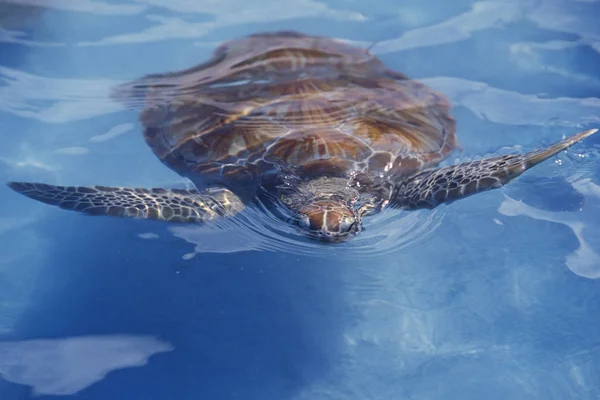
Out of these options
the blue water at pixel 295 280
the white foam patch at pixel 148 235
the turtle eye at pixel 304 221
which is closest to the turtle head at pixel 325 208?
the turtle eye at pixel 304 221

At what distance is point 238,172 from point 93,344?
171 cm

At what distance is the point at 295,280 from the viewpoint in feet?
12.4

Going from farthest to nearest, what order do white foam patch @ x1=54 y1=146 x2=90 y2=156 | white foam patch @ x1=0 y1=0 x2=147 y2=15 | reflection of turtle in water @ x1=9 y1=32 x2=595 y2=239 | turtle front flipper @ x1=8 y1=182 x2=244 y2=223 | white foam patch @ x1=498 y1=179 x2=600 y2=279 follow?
white foam patch @ x1=0 y1=0 x2=147 y2=15, white foam patch @ x1=54 y1=146 x2=90 y2=156, reflection of turtle in water @ x1=9 y1=32 x2=595 y2=239, turtle front flipper @ x1=8 y1=182 x2=244 y2=223, white foam patch @ x1=498 y1=179 x2=600 y2=279

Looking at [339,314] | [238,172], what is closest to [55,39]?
[238,172]

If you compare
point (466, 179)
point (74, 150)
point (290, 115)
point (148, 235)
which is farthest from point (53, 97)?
point (466, 179)

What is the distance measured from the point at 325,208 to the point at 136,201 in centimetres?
133

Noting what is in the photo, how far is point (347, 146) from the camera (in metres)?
4.53

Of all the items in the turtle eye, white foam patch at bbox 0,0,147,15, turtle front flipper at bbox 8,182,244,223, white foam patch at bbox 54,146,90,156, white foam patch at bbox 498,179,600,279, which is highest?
white foam patch at bbox 0,0,147,15

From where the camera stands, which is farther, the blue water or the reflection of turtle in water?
the reflection of turtle in water

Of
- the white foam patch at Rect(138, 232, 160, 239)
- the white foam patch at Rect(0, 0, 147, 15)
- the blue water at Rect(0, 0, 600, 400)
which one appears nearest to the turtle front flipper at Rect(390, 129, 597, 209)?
the blue water at Rect(0, 0, 600, 400)

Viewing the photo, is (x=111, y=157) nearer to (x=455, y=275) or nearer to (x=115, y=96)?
(x=115, y=96)

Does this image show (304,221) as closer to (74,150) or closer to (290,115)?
(290,115)

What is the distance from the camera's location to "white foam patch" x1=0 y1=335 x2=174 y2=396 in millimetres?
3145

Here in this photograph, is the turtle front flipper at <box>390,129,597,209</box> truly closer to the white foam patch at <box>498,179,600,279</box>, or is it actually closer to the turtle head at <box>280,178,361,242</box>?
the white foam patch at <box>498,179,600,279</box>
